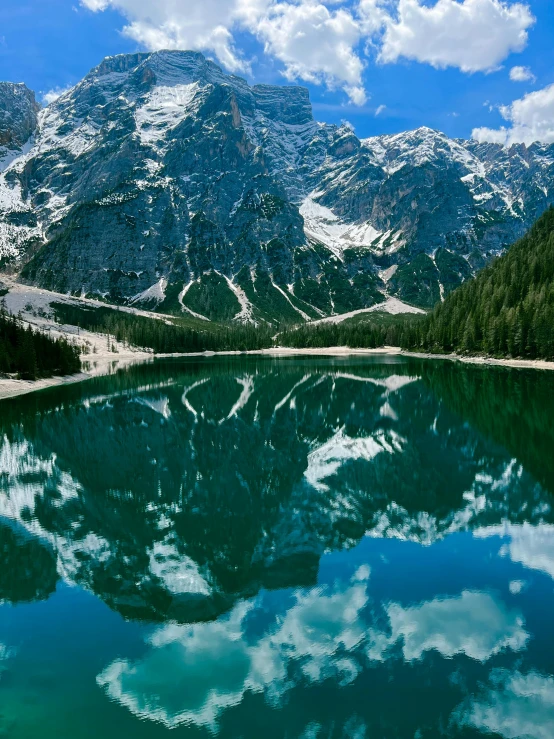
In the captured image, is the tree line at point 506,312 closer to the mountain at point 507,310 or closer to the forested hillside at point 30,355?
the mountain at point 507,310

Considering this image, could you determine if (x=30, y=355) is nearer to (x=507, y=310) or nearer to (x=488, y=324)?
(x=488, y=324)

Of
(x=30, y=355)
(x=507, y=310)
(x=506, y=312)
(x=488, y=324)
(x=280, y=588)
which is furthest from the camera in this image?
(x=488, y=324)

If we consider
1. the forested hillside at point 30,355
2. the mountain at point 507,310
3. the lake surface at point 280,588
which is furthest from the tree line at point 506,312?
the forested hillside at point 30,355

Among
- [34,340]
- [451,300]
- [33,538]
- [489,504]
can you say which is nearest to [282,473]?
[489,504]

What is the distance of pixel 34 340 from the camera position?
10156 centimetres

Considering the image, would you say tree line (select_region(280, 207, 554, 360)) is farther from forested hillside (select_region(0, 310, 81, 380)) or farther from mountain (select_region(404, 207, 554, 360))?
forested hillside (select_region(0, 310, 81, 380))

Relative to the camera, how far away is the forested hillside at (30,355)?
92.4 meters

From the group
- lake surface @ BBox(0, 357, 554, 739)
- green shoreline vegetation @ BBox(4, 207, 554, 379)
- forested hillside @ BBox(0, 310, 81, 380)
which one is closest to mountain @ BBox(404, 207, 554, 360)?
green shoreline vegetation @ BBox(4, 207, 554, 379)

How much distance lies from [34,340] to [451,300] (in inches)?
5189

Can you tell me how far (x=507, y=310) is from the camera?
12094cm

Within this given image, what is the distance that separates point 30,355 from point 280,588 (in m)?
90.0

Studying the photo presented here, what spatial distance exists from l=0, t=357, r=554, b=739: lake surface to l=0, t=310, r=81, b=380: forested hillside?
194 ft

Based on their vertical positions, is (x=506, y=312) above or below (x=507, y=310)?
below

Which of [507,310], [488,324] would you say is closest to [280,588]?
[507,310]
